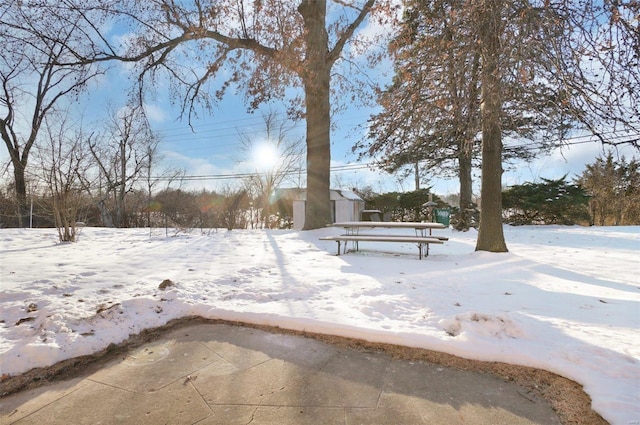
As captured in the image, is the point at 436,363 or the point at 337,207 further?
the point at 337,207

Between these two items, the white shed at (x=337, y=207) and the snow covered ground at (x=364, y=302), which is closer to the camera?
the snow covered ground at (x=364, y=302)

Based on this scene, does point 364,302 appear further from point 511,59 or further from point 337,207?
point 337,207

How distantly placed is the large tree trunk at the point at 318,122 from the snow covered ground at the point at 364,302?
3.82m

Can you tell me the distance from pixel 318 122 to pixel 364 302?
728cm

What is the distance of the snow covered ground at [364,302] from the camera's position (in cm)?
221

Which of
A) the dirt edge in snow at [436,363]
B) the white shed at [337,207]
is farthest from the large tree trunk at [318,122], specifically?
the white shed at [337,207]

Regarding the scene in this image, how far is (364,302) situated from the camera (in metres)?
3.26

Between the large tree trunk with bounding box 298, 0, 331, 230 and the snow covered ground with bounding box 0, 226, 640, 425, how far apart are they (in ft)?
12.5

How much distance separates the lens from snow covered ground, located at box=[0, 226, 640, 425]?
2.21 metres

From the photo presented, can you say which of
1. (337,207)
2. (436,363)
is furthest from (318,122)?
(337,207)

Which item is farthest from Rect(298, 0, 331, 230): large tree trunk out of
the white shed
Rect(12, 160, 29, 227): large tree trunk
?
Rect(12, 160, 29, 227): large tree trunk

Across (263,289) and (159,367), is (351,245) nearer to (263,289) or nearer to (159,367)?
(263,289)

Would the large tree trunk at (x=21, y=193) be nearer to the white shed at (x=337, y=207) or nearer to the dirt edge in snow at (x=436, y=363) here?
the white shed at (x=337, y=207)

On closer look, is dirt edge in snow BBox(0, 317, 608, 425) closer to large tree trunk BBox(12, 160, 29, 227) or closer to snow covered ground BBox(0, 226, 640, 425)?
snow covered ground BBox(0, 226, 640, 425)
